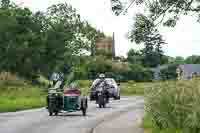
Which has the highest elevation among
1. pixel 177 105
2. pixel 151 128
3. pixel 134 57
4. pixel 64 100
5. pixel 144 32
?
pixel 134 57

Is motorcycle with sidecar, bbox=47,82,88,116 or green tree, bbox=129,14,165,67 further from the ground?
green tree, bbox=129,14,165,67

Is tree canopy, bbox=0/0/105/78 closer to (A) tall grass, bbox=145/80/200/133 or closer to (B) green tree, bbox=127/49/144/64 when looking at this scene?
(B) green tree, bbox=127/49/144/64

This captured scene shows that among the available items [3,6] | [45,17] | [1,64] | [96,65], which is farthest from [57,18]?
[1,64]

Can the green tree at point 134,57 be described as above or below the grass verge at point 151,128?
above

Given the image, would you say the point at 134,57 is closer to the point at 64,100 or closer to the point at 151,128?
the point at 64,100

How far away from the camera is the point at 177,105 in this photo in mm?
14672

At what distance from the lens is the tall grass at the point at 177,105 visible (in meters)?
13.7

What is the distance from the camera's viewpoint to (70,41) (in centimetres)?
10656

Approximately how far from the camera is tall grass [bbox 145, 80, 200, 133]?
44.8 ft

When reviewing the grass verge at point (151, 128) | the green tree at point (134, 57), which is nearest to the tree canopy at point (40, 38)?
the green tree at point (134, 57)

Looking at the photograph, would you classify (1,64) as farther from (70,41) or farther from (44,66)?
(70,41)

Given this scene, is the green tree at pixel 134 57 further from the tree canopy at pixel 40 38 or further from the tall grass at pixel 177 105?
the tall grass at pixel 177 105

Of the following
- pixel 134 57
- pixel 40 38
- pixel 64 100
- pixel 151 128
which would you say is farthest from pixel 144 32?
pixel 134 57

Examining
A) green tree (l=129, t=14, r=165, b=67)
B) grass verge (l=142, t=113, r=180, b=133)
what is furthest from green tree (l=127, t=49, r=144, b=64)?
green tree (l=129, t=14, r=165, b=67)
